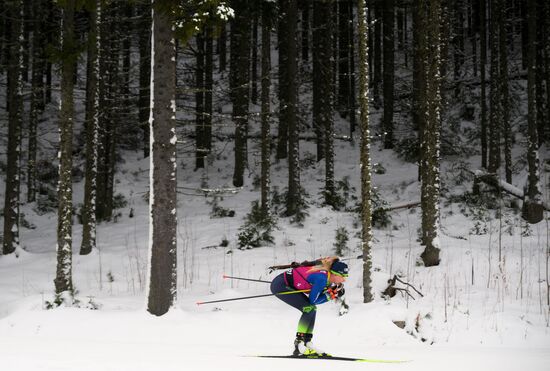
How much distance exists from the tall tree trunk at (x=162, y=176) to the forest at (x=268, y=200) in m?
0.03

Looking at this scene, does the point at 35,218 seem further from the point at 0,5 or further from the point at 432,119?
the point at 432,119

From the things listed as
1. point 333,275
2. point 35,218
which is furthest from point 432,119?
point 35,218

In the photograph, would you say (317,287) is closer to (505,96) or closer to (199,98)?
(505,96)

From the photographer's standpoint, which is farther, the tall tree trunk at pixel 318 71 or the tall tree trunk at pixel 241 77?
the tall tree trunk at pixel 318 71

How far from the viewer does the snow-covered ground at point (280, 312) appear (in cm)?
652

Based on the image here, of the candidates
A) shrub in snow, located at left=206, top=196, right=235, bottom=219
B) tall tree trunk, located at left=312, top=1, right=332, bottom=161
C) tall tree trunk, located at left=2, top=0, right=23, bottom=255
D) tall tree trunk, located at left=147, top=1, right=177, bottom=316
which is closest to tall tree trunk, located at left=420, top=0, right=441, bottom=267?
tall tree trunk, located at left=147, top=1, right=177, bottom=316

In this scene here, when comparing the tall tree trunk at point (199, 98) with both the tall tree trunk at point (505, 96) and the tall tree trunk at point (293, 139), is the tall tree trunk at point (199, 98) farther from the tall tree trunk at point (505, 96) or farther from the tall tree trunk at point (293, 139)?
the tall tree trunk at point (505, 96)

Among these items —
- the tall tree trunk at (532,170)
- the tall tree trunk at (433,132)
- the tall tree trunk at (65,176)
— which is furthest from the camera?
the tall tree trunk at (532,170)

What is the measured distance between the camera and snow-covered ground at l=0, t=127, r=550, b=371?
652 centimetres

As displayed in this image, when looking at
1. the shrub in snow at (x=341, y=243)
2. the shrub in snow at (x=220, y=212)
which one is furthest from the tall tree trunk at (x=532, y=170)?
the shrub in snow at (x=220, y=212)

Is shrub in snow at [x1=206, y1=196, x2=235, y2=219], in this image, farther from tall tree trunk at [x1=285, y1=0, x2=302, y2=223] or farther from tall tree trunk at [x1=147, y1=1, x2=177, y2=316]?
tall tree trunk at [x1=147, y1=1, x2=177, y2=316]

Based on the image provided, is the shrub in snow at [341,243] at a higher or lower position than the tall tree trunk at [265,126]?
lower

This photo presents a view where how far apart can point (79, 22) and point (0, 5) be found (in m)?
6.20

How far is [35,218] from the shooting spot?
864 inches
